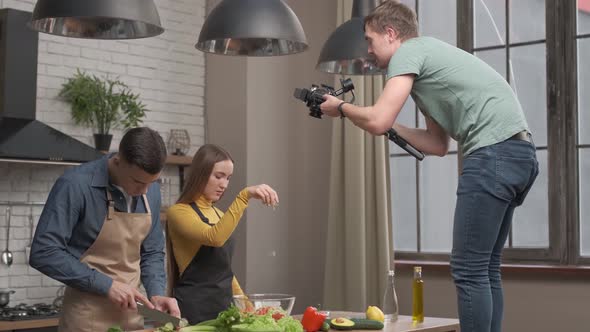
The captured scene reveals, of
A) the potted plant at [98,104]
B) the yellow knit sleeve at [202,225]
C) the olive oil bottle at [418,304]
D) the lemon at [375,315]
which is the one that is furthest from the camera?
the potted plant at [98,104]

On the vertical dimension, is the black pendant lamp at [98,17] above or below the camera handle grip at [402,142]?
above

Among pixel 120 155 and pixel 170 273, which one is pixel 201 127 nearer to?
pixel 170 273

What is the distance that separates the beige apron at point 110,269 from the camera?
10.8ft

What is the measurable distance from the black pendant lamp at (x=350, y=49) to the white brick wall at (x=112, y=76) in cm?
202

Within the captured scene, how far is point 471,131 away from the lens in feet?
9.33

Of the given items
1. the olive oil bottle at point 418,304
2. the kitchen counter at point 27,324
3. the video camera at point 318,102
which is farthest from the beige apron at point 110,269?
the kitchen counter at point 27,324

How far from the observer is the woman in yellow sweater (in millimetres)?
3877

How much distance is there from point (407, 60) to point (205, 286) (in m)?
1.53

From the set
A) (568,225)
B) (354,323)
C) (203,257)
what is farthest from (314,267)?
(354,323)

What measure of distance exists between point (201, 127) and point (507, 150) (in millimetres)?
3778

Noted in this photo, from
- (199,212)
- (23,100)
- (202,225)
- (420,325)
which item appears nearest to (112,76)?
(23,100)

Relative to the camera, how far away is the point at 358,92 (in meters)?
5.82

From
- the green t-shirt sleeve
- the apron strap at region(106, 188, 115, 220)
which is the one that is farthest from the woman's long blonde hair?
the green t-shirt sleeve

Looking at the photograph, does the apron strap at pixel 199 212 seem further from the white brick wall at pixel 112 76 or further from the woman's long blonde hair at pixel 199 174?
the white brick wall at pixel 112 76
